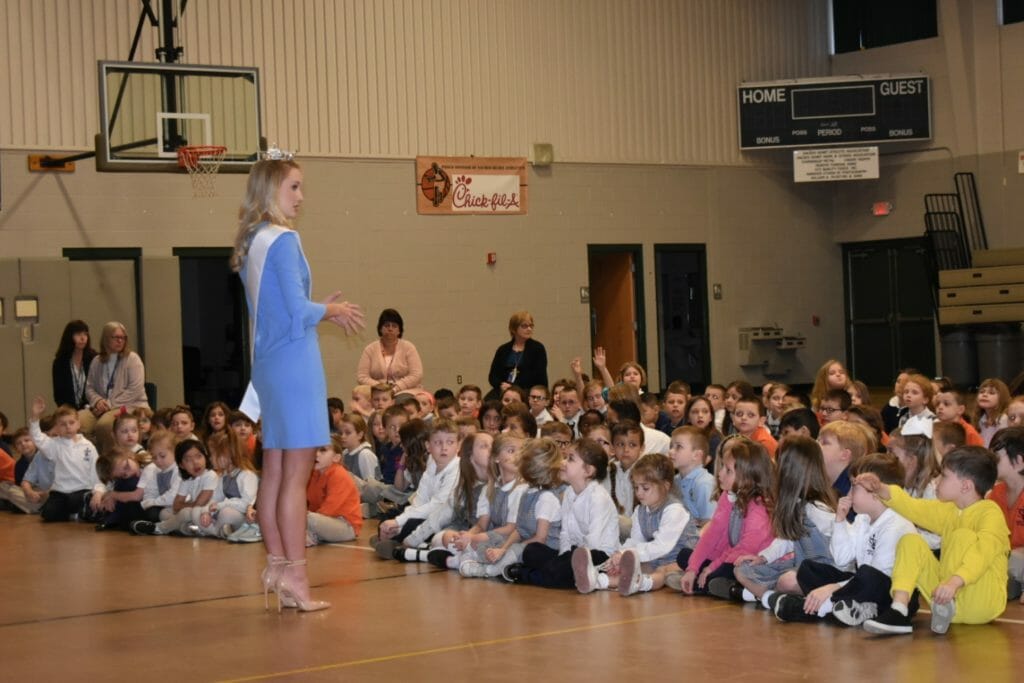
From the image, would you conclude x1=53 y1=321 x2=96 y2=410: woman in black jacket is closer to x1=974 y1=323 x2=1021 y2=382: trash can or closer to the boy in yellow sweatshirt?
the boy in yellow sweatshirt

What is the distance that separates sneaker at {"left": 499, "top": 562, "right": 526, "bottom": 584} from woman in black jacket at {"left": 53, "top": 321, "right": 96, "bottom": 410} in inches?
266

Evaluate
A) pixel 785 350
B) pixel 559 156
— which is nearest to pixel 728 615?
pixel 559 156

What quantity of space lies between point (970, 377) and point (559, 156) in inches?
228

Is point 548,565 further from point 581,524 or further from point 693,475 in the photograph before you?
point 693,475

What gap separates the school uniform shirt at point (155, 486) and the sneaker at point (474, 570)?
315 centimetres

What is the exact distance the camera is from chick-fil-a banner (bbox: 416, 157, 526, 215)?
16484 millimetres

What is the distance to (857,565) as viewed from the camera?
554cm

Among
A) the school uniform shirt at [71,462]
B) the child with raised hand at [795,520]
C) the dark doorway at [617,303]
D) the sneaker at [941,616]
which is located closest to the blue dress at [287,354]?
→ the child with raised hand at [795,520]

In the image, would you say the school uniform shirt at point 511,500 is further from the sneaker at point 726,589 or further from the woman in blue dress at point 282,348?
the woman in blue dress at point 282,348

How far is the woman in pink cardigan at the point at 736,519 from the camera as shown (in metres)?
6.04

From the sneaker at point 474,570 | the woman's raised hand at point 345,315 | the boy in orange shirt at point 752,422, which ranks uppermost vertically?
the woman's raised hand at point 345,315

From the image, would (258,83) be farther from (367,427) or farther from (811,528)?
(811,528)

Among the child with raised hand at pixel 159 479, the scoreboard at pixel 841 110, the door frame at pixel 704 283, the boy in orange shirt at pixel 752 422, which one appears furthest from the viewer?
the door frame at pixel 704 283

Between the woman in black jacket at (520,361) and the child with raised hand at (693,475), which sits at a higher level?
the woman in black jacket at (520,361)
